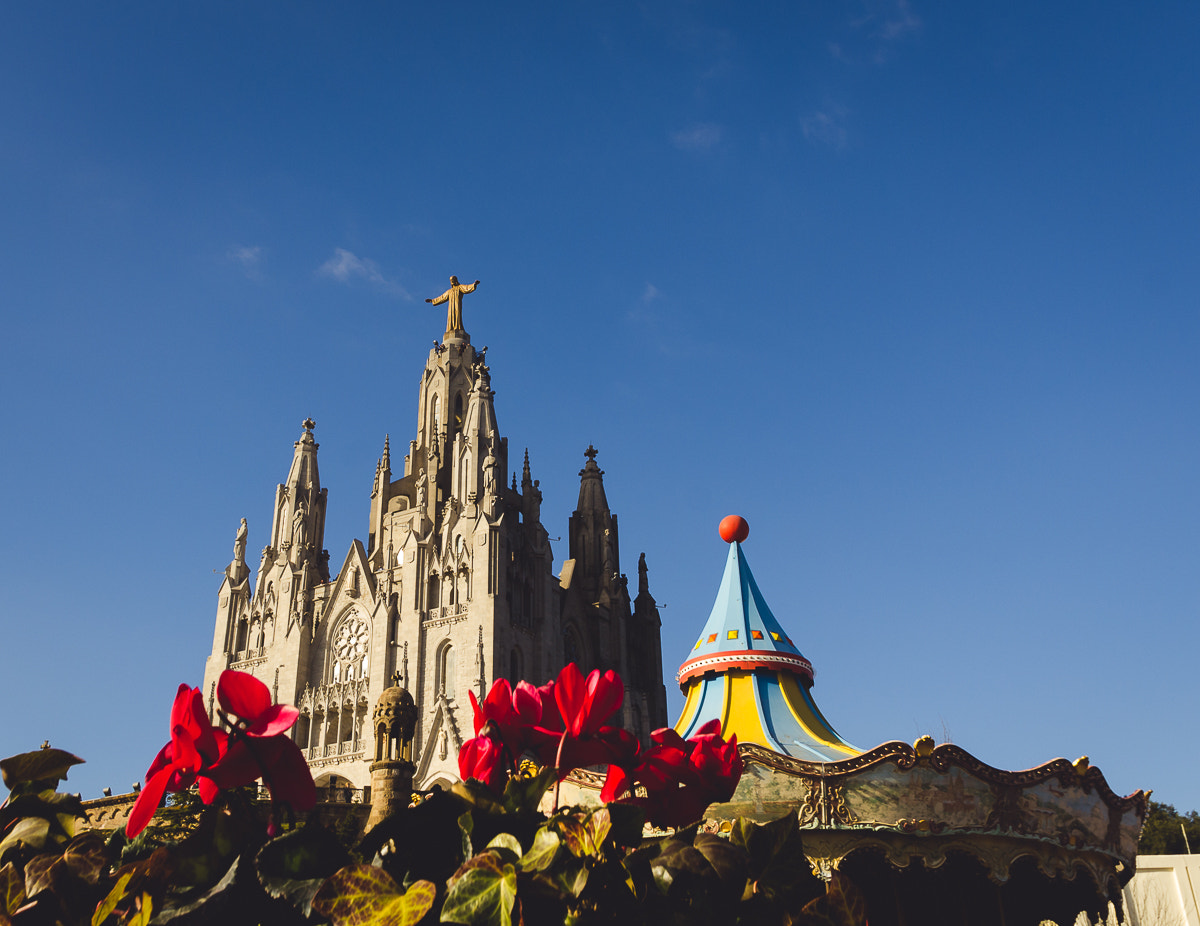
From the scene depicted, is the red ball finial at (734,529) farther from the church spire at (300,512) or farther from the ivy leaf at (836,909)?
the church spire at (300,512)

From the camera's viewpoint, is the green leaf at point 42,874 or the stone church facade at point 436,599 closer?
the green leaf at point 42,874

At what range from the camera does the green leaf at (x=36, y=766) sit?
291cm

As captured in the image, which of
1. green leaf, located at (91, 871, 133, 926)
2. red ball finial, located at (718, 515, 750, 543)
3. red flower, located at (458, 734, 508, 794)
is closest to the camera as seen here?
green leaf, located at (91, 871, 133, 926)

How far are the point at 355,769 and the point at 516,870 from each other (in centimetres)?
3713

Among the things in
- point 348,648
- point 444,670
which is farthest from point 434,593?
point 348,648

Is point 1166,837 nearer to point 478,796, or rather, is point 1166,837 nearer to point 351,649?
point 351,649

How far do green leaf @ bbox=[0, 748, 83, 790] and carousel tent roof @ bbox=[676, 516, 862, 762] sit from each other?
13755mm

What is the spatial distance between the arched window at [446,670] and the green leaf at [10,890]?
34.6m

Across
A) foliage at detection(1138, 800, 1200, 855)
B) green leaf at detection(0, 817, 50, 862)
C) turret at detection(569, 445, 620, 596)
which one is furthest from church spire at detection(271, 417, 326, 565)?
green leaf at detection(0, 817, 50, 862)

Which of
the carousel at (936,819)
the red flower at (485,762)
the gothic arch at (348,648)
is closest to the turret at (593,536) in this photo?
the gothic arch at (348,648)

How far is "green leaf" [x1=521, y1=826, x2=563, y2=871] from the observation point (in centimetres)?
210

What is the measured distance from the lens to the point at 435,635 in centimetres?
3744

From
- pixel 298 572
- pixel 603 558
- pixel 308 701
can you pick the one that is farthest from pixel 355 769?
pixel 603 558

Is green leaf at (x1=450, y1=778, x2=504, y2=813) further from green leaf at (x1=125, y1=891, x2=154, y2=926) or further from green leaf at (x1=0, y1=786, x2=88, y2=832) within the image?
green leaf at (x1=0, y1=786, x2=88, y2=832)
